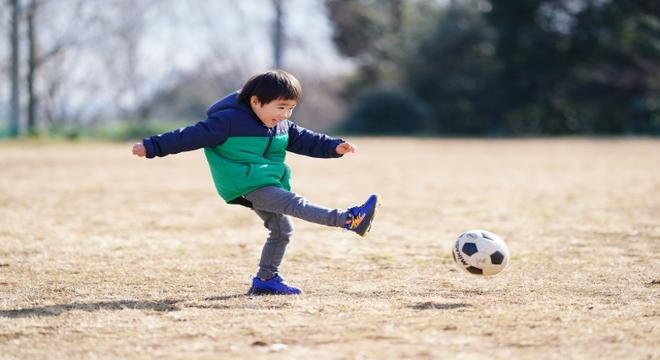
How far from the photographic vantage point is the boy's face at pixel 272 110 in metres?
4.74

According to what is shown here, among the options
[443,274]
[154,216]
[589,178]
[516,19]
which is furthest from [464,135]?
[443,274]

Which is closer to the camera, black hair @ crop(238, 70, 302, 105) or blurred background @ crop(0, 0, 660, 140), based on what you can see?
black hair @ crop(238, 70, 302, 105)

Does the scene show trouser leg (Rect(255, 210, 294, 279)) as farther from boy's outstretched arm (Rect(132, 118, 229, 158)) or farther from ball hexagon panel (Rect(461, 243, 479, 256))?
ball hexagon panel (Rect(461, 243, 479, 256))

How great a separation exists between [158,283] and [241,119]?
3.87ft

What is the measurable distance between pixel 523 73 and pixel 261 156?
28.2 m

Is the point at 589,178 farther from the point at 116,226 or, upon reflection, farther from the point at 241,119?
the point at 241,119

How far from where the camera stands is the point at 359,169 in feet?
51.3

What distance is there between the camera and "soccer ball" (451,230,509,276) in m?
5.03

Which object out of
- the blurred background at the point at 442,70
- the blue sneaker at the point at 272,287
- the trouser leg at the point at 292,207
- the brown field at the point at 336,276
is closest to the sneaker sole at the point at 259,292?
the blue sneaker at the point at 272,287

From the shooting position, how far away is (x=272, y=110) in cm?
476

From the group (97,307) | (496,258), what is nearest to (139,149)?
(97,307)

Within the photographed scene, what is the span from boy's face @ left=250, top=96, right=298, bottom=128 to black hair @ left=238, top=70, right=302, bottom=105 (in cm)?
2

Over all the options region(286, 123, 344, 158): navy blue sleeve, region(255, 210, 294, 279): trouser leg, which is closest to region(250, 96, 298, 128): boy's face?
region(286, 123, 344, 158): navy blue sleeve

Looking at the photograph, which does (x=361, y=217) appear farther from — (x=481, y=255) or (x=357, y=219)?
(x=481, y=255)
